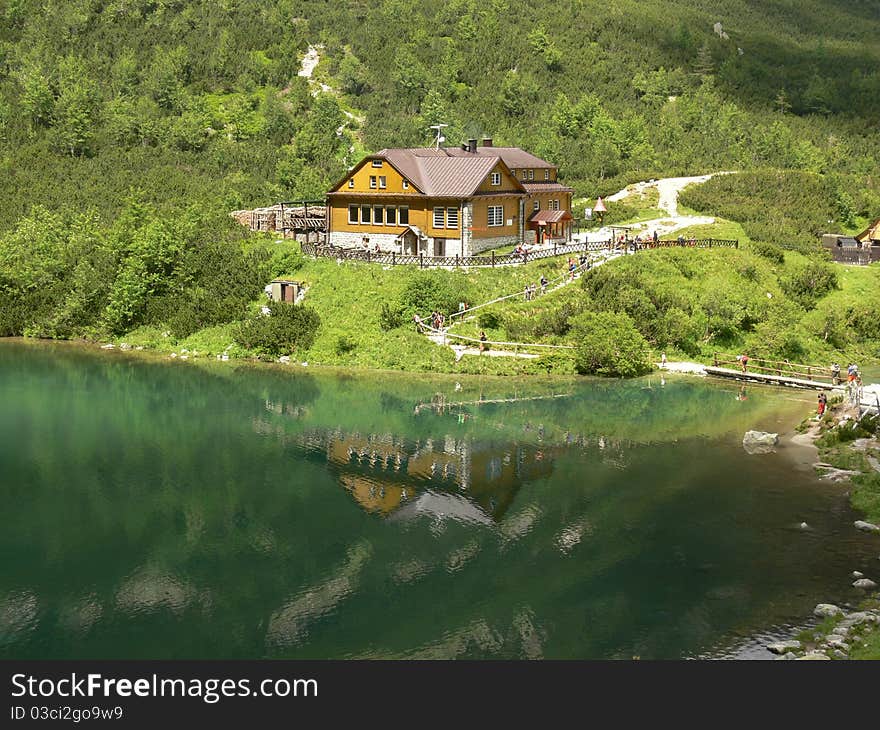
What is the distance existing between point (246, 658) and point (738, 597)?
1529 centimetres

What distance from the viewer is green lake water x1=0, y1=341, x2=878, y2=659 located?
1262 inches

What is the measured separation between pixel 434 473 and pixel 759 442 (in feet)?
51.7

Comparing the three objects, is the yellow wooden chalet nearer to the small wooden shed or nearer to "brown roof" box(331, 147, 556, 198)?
"brown roof" box(331, 147, 556, 198)

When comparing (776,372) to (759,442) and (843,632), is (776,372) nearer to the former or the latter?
(759,442)

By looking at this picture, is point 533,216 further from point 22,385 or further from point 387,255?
point 22,385

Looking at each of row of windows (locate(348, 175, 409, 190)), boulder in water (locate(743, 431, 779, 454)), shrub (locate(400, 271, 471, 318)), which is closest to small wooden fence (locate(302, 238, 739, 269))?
shrub (locate(400, 271, 471, 318))

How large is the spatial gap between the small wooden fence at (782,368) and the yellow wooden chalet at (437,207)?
2157 cm

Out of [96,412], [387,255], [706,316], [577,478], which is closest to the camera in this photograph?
[577,478]

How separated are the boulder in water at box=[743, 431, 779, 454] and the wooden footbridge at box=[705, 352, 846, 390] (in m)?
12.4

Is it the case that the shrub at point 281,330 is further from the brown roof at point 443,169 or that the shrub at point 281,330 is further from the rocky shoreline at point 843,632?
Answer: the rocky shoreline at point 843,632

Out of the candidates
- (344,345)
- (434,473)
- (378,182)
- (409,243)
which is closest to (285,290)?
(344,345)

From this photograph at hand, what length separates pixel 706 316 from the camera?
7250 centimetres

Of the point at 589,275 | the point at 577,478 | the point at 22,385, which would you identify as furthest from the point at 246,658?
the point at 589,275

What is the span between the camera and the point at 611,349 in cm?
6431
